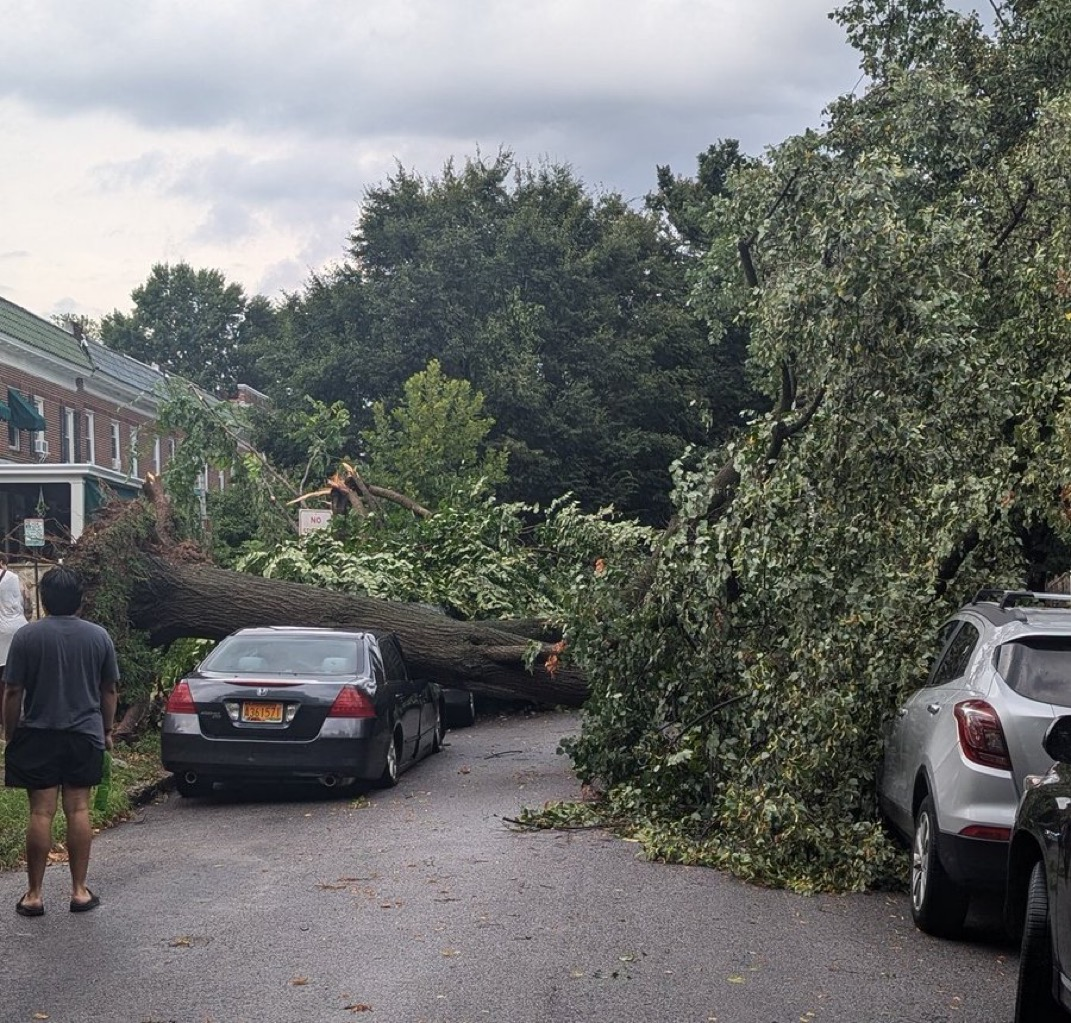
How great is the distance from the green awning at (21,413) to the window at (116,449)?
898 cm

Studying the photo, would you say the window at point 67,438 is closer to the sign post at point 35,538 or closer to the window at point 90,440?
the window at point 90,440

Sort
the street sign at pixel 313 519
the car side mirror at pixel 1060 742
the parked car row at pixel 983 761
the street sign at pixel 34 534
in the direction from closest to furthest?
the car side mirror at pixel 1060 742, the parked car row at pixel 983 761, the street sign at pixel 34 534, the street sign at pixel 313 519

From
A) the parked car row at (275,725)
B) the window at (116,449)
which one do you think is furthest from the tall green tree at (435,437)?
the parked car row at (275,725)

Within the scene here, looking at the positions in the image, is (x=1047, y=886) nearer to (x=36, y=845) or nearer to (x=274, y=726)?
(x=36, y=845)

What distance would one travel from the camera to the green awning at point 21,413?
137 feet

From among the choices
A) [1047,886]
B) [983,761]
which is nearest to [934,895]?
[983,761]

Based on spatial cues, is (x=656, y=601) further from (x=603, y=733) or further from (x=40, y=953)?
(x=40, y=953)

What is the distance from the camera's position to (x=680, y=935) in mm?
7598

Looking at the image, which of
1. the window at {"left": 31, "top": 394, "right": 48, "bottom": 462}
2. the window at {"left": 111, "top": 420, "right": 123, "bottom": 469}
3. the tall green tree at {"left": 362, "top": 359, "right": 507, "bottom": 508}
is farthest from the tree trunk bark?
the window at {"left": 111, "top": 420, "right": 123, "bottom": 469}

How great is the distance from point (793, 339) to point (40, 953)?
6.85m

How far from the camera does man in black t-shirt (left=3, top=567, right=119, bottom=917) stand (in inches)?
318

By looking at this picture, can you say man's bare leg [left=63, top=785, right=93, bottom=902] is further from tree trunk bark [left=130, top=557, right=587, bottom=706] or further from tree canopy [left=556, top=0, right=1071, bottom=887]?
tree trunk bark [left=130, top=557, right=587, bottom=706]

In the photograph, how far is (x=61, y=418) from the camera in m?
47.2

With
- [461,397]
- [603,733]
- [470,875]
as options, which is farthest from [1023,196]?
[461,397]
